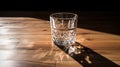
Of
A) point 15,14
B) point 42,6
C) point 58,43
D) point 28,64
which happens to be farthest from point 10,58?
point 42,6

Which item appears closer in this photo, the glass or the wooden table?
the wooden table

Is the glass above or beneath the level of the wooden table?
above

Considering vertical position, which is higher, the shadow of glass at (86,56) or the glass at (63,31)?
the glass at (63,31)

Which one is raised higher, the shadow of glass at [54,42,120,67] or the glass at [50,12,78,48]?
the glass at [50,12,78,48]

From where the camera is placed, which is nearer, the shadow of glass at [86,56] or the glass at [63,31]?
the shadow of glass at [86,56]

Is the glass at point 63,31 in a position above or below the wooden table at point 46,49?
above

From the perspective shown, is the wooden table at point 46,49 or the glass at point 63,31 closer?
the wooden table at point 46,49

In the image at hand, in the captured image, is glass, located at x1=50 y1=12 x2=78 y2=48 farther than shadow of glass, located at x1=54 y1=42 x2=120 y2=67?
Yes

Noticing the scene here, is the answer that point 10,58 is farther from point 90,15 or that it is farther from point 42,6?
point 42,6
